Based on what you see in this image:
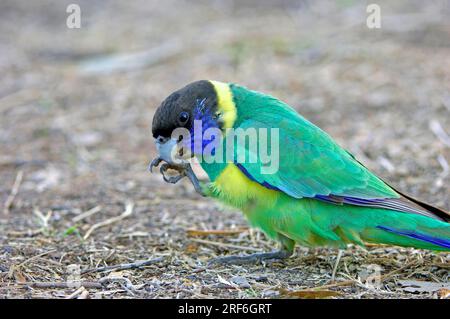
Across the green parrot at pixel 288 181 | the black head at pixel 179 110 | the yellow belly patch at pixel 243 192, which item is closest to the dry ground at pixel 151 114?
the green parrot at pixel 288 181

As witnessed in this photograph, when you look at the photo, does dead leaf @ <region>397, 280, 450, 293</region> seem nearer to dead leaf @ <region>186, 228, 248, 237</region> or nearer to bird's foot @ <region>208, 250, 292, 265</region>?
bird's foot @ <region>208, 250, 292, 265</region>

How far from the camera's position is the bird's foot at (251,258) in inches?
166

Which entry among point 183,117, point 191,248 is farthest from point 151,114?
point 183,117

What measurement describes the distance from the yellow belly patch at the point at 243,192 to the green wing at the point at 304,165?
0.17 ft

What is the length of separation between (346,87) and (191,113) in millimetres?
3697

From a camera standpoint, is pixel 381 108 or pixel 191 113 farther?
pixel 381 108

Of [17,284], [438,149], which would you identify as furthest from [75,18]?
[17,284]

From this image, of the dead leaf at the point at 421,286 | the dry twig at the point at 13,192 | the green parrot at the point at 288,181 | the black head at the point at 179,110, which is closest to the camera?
the dead leaf at the point at 421,286

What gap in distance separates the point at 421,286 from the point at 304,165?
35.0 inches

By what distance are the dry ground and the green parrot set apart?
0.28 meters

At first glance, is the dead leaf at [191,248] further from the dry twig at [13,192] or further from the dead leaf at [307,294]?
the dry twig at [13,192]

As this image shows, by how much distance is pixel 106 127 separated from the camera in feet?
23.5

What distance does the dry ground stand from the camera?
4.02m
